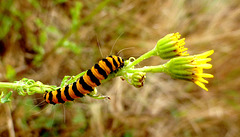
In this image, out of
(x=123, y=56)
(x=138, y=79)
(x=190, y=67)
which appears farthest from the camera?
(x=123, y=56)

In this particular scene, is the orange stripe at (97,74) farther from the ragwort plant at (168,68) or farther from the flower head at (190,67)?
the flower head at (190,67)

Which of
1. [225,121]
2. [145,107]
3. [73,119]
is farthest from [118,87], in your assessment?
[225,121]

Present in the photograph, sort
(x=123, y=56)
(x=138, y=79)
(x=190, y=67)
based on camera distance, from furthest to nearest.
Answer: (x=123, y=56), (x=190, y=67), (x=138, y=79)

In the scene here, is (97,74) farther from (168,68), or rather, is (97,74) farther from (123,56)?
(123,56)

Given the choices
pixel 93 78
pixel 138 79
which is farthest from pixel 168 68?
pixel 93 78

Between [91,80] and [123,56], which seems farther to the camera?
[123,56]

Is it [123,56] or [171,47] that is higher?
[123,56]

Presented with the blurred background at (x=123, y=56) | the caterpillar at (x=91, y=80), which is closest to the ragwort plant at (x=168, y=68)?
the caterpillar at (x=91, y=80)
